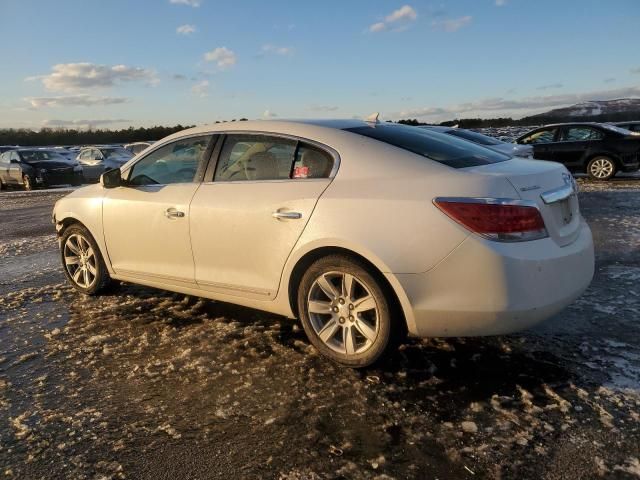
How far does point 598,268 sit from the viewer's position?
5559mm

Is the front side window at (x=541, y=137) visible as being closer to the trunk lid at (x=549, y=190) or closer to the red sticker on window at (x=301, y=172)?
the trunk lid at (x=549, y=190)

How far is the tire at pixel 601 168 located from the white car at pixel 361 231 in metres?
12.6

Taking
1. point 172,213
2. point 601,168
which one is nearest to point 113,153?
point 601,168

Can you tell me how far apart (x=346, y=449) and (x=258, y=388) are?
0.81m

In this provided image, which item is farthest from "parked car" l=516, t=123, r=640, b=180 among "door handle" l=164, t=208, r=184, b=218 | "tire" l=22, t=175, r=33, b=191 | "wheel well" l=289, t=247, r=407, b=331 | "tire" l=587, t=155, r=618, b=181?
"tire" l=22, t=175, r=33, b=191

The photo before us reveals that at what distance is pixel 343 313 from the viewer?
338 centimetres

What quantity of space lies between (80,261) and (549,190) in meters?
4.20

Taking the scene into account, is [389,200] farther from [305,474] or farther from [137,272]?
[137,272]

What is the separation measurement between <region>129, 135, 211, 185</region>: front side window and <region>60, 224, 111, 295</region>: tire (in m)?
0.84

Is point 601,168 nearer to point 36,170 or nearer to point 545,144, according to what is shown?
point 545,144

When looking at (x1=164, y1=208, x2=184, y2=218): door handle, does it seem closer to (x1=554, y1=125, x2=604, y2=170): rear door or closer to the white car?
the white car

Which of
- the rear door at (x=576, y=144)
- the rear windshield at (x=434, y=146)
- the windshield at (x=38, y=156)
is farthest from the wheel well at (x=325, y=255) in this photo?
the windshield at (x=38, y=156)

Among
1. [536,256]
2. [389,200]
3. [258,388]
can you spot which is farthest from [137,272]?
[536,256]

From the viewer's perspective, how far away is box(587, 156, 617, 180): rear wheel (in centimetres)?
1463
